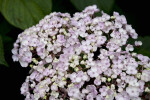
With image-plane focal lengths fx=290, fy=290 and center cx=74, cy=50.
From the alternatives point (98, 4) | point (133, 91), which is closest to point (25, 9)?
point (98, 4)

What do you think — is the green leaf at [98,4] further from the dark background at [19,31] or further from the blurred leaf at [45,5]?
the dark background at [19,31]

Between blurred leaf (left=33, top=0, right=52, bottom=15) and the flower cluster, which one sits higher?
blurred leaf (left=33, top=0, right=52, bottom=15)

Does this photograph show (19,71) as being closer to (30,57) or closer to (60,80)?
(30,57)

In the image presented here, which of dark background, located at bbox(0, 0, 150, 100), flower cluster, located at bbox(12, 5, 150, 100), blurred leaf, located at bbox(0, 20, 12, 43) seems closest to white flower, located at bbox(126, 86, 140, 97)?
flower cluster, located at bbox(12, 5, 150, 100)

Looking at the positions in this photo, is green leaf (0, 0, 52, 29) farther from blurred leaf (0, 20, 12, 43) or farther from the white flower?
the white flower

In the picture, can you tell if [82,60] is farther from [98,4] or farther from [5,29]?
[5,29]

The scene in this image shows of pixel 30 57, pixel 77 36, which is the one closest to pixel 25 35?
pixel 30 57

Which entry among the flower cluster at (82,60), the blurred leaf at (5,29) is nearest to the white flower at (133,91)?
the flower cluster at (82,60)
